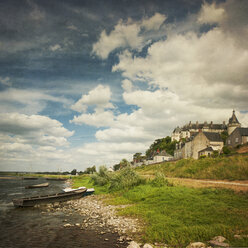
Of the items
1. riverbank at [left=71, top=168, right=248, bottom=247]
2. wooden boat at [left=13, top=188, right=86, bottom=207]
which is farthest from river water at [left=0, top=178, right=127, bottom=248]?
wooden boat at [left=13, top=188, right=86, bottom=207]

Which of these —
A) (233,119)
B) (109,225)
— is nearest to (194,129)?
(233,119)

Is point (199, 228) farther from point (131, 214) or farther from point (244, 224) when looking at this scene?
point (131, 214)

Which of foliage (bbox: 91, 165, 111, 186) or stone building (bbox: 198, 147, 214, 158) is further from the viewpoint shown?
stone building (bbox: 198, 147, 214, 158)

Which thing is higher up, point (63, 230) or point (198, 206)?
point (198, 206)

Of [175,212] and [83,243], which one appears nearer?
[83,243]

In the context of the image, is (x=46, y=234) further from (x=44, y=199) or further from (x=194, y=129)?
(x=194, y=129)

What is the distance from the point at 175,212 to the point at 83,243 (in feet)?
23.4

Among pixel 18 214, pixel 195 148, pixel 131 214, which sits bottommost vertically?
pixel 18 214

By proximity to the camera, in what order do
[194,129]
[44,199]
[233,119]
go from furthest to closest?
[194,129], [233,119], [44,199]

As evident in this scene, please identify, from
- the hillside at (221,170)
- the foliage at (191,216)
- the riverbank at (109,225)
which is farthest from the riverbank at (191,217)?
the hillside at (221,170)

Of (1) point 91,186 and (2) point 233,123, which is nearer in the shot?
(1) point 91,186

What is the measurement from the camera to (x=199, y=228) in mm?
10820

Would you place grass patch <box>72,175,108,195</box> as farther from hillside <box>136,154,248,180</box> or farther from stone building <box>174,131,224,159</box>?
stone building <box>174,131,224,159</box>

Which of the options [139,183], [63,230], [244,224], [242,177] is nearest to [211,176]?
[242,177]
